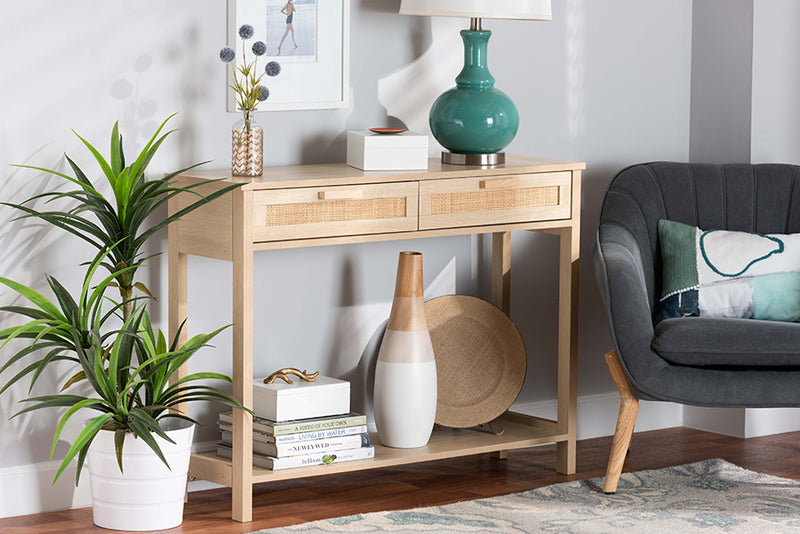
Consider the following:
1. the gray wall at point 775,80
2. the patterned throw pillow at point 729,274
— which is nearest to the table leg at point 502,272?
the patterned throw pillow at point 729,274

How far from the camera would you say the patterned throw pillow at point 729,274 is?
3.47m

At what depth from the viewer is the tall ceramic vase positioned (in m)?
3.36

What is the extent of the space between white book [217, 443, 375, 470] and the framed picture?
94 cm

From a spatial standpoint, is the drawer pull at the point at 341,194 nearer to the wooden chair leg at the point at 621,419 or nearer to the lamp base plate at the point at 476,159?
the lamp base plate at the point at 476,159

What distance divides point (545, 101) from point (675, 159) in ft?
2.02

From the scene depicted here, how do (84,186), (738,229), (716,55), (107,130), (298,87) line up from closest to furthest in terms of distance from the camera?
(84,186) → (107,130) → (298,87) → (738,229) → (716,55)

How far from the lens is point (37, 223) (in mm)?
3088

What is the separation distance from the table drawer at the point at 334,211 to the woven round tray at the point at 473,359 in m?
0.52

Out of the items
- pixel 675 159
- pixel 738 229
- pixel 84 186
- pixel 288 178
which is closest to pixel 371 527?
pixel 288 178

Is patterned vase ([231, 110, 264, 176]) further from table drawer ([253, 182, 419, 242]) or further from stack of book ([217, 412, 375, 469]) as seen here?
stack of book ([217, 412, 375, 469])

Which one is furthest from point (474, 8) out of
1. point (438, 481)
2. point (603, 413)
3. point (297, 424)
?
point (603, 413)

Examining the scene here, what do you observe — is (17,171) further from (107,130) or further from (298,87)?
(298,87)

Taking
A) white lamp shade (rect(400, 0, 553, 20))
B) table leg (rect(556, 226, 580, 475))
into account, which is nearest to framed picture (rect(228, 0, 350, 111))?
white lamp shade (rect(400, 0, 553, 20))

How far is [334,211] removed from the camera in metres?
3.08
